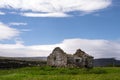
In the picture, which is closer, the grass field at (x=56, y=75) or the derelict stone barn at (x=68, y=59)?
the grass field at (x=56, y=75)

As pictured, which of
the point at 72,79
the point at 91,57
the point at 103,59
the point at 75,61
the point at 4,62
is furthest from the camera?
the point at 103,59

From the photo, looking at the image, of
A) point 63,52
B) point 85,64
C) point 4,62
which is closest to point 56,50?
point 63,52

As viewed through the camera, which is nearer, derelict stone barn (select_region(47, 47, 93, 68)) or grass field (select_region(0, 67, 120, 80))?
grass field (select_region(0, 67, 120, 80))

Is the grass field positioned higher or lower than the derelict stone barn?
lower

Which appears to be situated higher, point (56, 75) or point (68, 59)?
point (68, 59)

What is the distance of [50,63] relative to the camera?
91188mm

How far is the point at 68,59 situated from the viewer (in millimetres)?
88000

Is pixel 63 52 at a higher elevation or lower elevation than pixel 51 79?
higher

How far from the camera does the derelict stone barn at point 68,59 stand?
289ft

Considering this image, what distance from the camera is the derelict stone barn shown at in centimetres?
8800

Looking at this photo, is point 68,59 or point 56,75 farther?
point 68,59

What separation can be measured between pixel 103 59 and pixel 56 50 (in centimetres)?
10121

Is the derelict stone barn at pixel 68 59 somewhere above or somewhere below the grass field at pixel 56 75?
above

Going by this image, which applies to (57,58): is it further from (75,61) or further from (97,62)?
(97,62)
